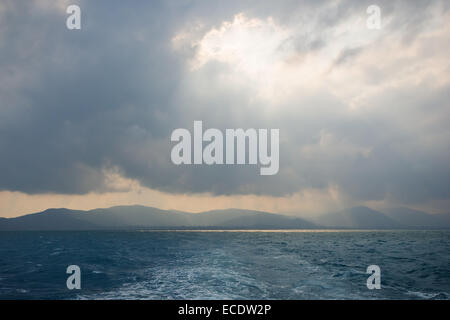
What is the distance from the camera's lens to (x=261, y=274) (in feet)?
73.6

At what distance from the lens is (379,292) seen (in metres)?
16.6

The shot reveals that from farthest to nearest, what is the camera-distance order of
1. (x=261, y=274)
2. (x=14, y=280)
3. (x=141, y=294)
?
(x=261, y=274) < (x=14, y=280) < (x=141, y=294)

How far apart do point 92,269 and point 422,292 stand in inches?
1077

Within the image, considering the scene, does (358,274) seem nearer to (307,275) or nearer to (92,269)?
(307,275)
